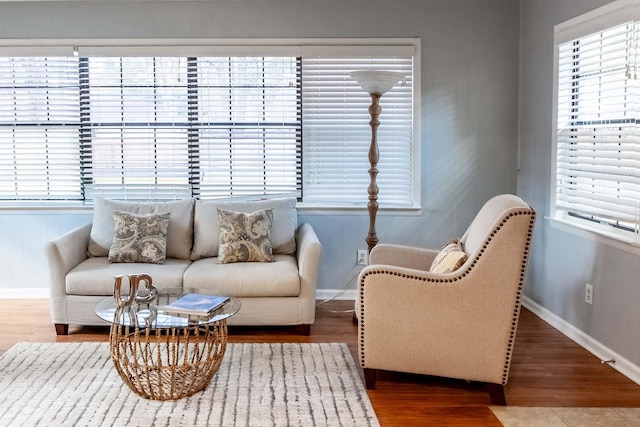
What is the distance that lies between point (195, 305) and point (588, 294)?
7.71 ft

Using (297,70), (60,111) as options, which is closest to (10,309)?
(60,111)

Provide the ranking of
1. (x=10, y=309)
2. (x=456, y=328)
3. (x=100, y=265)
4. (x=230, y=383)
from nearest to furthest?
1. (x=456, y=328)
2. (x=230, y=383)
3. (x=100, y=265)
4. (x=10, y=309)

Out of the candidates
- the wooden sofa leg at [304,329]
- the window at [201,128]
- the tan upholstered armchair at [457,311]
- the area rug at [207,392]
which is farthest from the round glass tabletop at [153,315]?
the window at [201,128]

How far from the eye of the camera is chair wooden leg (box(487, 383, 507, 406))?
3.22 meters

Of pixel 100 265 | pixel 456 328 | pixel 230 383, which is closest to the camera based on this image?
pixel 456 328

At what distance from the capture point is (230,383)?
3447 millimetres

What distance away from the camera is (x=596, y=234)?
12.9 feet

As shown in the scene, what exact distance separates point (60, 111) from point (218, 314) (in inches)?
110

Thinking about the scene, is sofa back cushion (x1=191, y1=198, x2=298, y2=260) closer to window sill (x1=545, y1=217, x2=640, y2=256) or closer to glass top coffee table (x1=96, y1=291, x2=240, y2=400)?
glass top coffee table (x1=96, y1=291, x2=240, y2=400)

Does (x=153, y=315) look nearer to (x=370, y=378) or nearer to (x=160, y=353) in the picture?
(x=160, y=353)

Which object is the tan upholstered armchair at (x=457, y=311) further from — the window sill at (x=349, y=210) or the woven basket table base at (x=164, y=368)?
the window sill at (x=349, y=210)

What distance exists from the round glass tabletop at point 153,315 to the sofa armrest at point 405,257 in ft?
3.50

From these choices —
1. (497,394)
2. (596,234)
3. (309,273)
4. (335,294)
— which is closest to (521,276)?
(497,394)

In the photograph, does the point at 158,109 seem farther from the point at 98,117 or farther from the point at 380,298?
the point at 380,298
